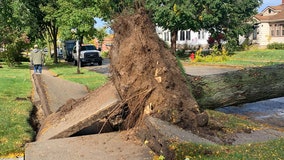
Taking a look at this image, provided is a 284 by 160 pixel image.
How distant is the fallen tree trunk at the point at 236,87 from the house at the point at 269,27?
126 ft

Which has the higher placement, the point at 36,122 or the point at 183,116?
the point at 183,116

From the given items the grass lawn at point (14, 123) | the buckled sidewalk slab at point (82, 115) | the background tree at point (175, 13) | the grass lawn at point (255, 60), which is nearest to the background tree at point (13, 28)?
the background tree at point (175, 13)

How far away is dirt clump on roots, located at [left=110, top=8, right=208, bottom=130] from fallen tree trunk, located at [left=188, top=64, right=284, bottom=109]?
1378 millimetres

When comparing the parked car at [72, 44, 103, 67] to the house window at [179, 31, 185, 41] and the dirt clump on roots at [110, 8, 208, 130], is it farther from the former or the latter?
the dirt clump on roots at [110, 8, 208, 130]

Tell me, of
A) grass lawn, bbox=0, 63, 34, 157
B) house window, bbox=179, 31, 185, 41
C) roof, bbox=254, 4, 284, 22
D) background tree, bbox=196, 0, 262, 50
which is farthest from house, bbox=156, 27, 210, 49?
grass lawn, bbox=0, 63, 34, 157

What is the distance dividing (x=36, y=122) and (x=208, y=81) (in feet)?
11.9

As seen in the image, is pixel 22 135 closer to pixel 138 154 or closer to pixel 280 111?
pixel 138 154

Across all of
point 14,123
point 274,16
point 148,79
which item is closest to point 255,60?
point 274,16

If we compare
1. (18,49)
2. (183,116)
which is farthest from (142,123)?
(18,49)

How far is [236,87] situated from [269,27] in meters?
42.4

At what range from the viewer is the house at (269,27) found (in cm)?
4516

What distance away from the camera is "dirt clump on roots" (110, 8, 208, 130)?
5.77 m

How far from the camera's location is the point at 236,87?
771 cm

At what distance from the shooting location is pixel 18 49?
3114 centimetres
